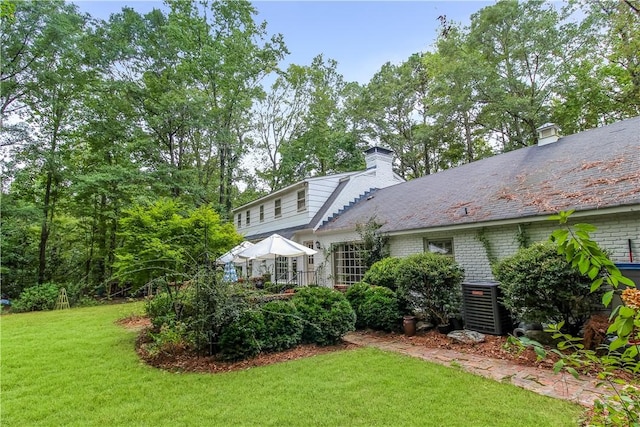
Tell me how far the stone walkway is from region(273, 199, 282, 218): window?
10600mm

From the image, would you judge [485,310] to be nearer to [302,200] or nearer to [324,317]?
[324,317]

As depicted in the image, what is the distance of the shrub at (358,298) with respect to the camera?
25.2ft

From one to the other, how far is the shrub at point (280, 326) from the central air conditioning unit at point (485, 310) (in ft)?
11.7

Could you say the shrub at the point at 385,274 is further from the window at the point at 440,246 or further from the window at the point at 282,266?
the window at the point at 282,266

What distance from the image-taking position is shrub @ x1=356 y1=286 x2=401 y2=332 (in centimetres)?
735

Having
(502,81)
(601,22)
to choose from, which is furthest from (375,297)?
(601,22)

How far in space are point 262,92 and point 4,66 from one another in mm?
12434

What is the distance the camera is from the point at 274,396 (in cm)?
414

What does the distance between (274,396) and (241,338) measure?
1.74 meters

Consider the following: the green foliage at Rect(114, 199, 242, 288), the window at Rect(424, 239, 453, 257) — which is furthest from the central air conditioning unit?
the green foliage at Rect(114, 199, 242, 288)

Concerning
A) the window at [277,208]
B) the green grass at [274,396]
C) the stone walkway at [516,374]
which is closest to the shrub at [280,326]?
the green grass at [274,396]

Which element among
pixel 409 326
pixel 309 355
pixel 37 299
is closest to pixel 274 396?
pixel 309 355

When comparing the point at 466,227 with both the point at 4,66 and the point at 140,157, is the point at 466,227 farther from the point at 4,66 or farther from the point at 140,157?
the point at 4,66

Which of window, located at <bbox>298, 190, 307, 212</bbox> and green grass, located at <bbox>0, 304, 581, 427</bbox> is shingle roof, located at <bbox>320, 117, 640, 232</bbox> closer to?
window, located at <bbox>298, 190, 307, 212</bbox>
